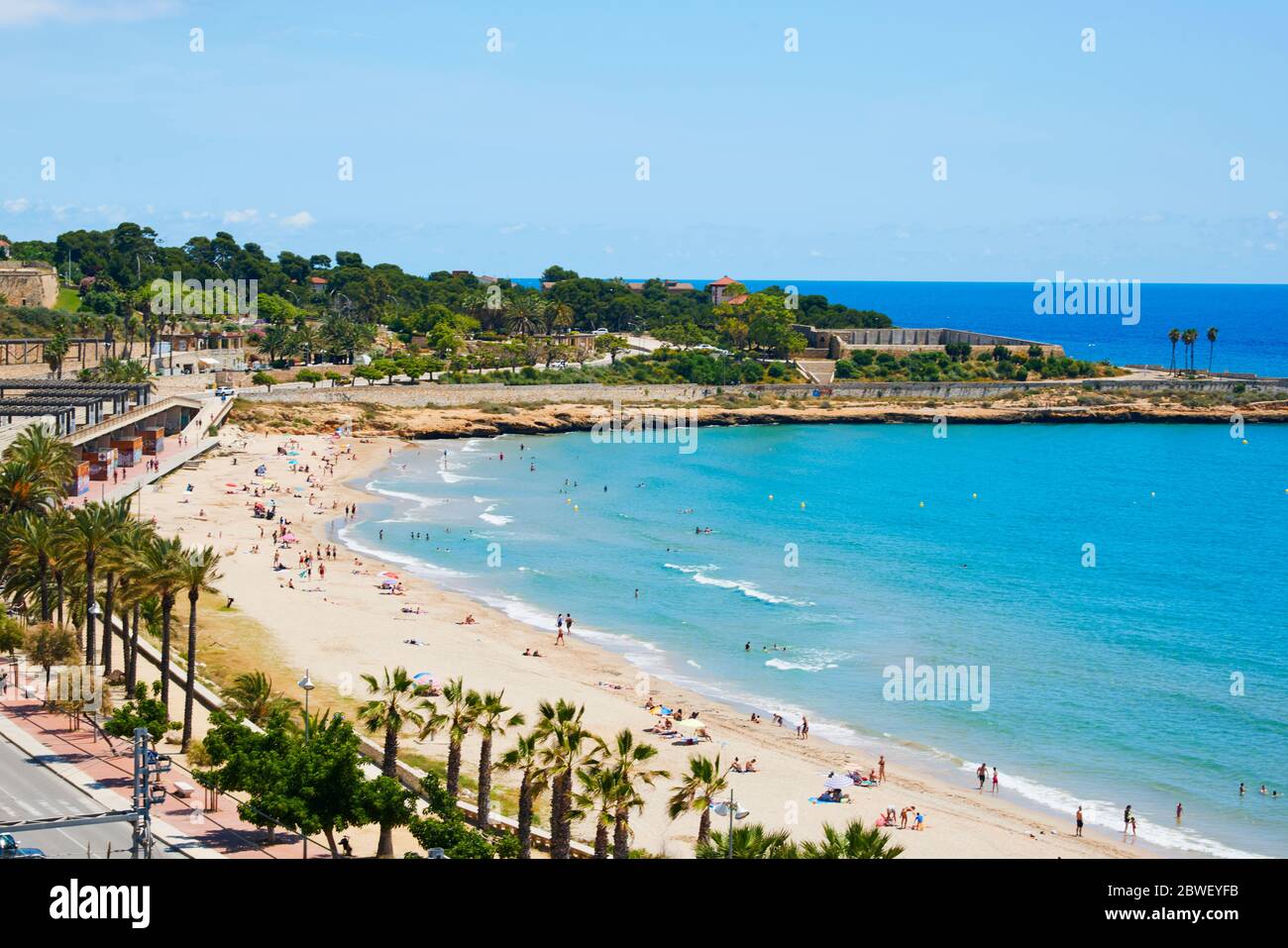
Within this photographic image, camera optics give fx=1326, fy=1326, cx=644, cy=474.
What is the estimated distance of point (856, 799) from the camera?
111 feet

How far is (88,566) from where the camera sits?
114ft

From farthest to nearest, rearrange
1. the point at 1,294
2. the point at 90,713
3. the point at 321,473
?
the point at 1,294, the point at 321,473, the point at 90,713

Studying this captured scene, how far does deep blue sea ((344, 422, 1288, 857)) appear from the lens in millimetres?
38594

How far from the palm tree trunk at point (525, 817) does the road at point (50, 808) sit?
6.49 meters

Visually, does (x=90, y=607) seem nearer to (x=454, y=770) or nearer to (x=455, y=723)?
(x=454, y=770)

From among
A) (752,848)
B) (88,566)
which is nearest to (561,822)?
(752,848)

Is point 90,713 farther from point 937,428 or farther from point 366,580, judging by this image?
point 937,428

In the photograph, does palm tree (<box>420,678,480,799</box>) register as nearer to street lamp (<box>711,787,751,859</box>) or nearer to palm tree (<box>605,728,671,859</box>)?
palm tree (<box>605,728,671,859</box>)

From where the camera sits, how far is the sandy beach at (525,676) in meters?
32.0

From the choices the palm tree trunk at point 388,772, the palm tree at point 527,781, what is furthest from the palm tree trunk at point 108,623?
the palm tree at point 527,781

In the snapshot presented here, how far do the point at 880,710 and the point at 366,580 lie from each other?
24391 millimetres

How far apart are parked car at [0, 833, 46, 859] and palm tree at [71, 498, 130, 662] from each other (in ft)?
43.4

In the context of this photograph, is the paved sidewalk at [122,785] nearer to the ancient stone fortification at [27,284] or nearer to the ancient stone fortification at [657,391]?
the ancient stone fortification at [657,391]
